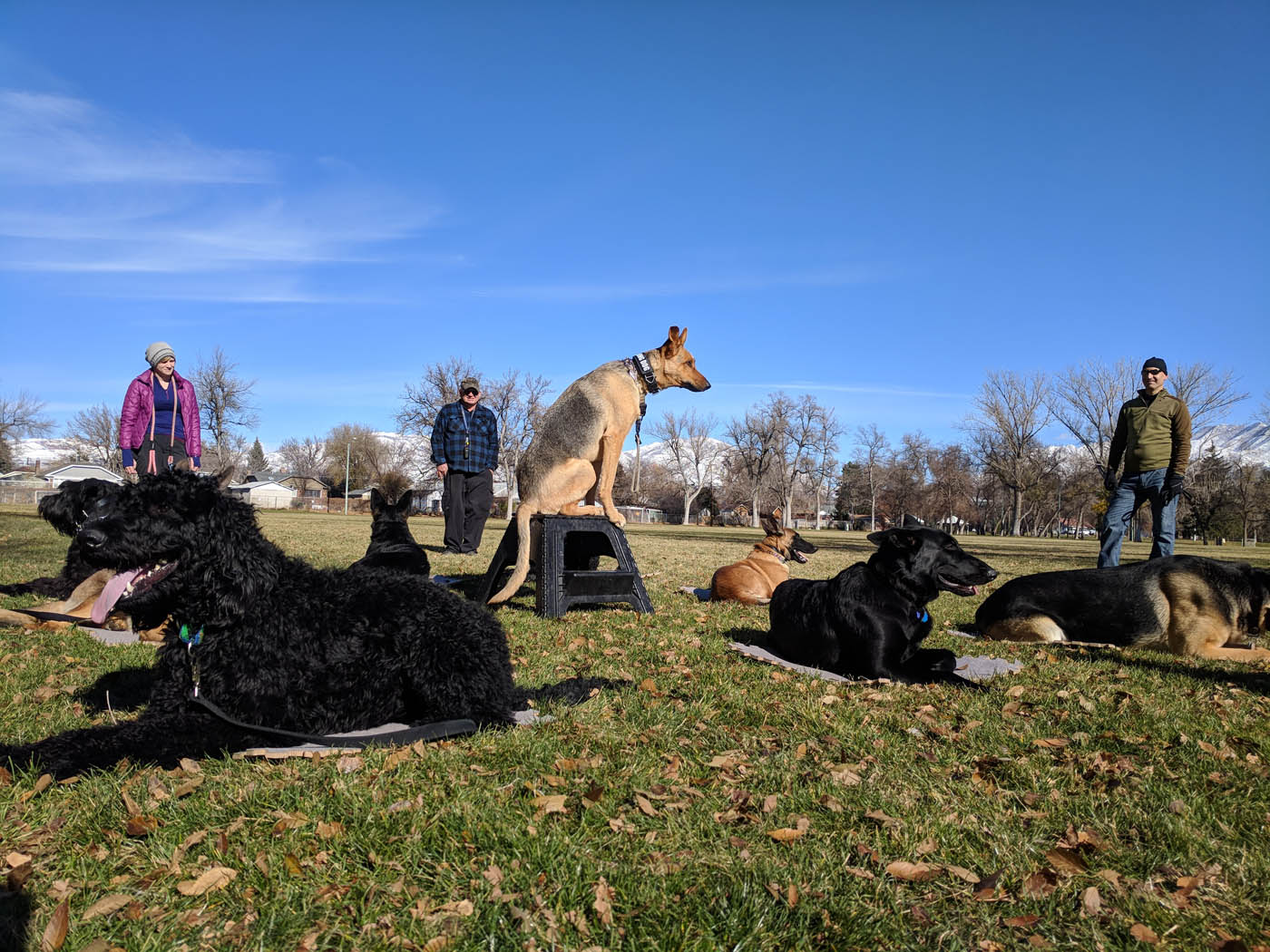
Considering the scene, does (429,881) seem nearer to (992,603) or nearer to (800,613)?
(800,613)

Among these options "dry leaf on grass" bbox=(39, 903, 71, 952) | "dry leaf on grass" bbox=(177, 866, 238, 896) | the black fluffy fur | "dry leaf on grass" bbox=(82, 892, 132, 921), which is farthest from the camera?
the black fluffy fur

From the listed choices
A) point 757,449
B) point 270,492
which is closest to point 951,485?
point 757,449

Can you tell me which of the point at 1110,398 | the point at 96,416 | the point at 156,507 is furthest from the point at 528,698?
the point at 96,416

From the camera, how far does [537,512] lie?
26.1 ft

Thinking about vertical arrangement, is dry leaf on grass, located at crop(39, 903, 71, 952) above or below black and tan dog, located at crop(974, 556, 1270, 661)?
below

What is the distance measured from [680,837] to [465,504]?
9.27 m

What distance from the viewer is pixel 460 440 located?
36.7 feet

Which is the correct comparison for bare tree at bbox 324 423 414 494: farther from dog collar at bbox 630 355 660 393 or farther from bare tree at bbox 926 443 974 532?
dog collar at bbox 630 355 660 393

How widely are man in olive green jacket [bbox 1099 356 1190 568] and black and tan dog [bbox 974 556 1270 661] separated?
2150mm

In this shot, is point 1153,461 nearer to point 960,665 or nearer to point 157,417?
point 960,665

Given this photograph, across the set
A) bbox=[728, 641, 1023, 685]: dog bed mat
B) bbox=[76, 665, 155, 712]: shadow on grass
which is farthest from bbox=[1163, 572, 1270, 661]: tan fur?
bbox=[76, 665, 155, 712]: shadow on grass

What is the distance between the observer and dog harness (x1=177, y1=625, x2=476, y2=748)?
3.38 metres

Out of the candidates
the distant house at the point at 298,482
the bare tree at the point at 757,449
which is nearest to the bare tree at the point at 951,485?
the bare tree at the point at 757,449

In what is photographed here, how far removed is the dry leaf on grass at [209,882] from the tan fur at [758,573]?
7187 mm
